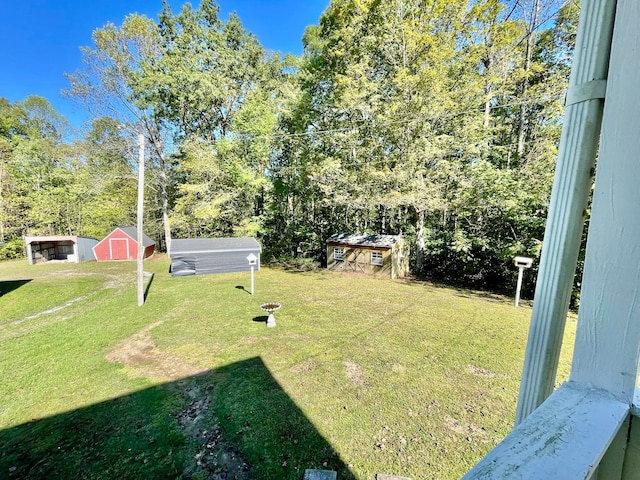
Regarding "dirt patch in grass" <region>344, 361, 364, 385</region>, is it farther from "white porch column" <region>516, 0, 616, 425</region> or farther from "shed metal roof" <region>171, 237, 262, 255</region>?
"shed metal roof" <region>171, 237, 262, 255</region>

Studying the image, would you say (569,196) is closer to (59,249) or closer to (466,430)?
(466,430)

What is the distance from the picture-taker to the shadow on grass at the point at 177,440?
3.08 metres

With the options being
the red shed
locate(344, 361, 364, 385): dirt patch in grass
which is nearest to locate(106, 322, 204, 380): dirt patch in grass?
locate(344, 361, 364, 385): dirt patch in grass

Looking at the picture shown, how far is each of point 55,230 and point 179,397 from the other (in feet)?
81.6

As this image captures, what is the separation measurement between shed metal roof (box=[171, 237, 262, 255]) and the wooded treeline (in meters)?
1.72

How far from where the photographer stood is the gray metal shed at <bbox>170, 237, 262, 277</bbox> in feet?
42.4

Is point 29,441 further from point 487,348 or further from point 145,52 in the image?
point 145,52

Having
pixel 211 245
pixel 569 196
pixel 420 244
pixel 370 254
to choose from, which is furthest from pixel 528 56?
pixel 211 245

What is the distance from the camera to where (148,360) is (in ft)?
17.7

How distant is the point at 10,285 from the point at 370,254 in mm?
14725

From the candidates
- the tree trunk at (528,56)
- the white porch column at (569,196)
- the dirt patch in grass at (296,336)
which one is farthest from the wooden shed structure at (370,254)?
the white porch column at (569,196)

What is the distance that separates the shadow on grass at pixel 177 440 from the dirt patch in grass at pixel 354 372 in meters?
1.07

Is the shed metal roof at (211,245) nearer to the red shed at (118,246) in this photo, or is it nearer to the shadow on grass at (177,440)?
the red shed at (118,246)

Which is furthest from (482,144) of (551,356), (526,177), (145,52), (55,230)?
(55,230)
